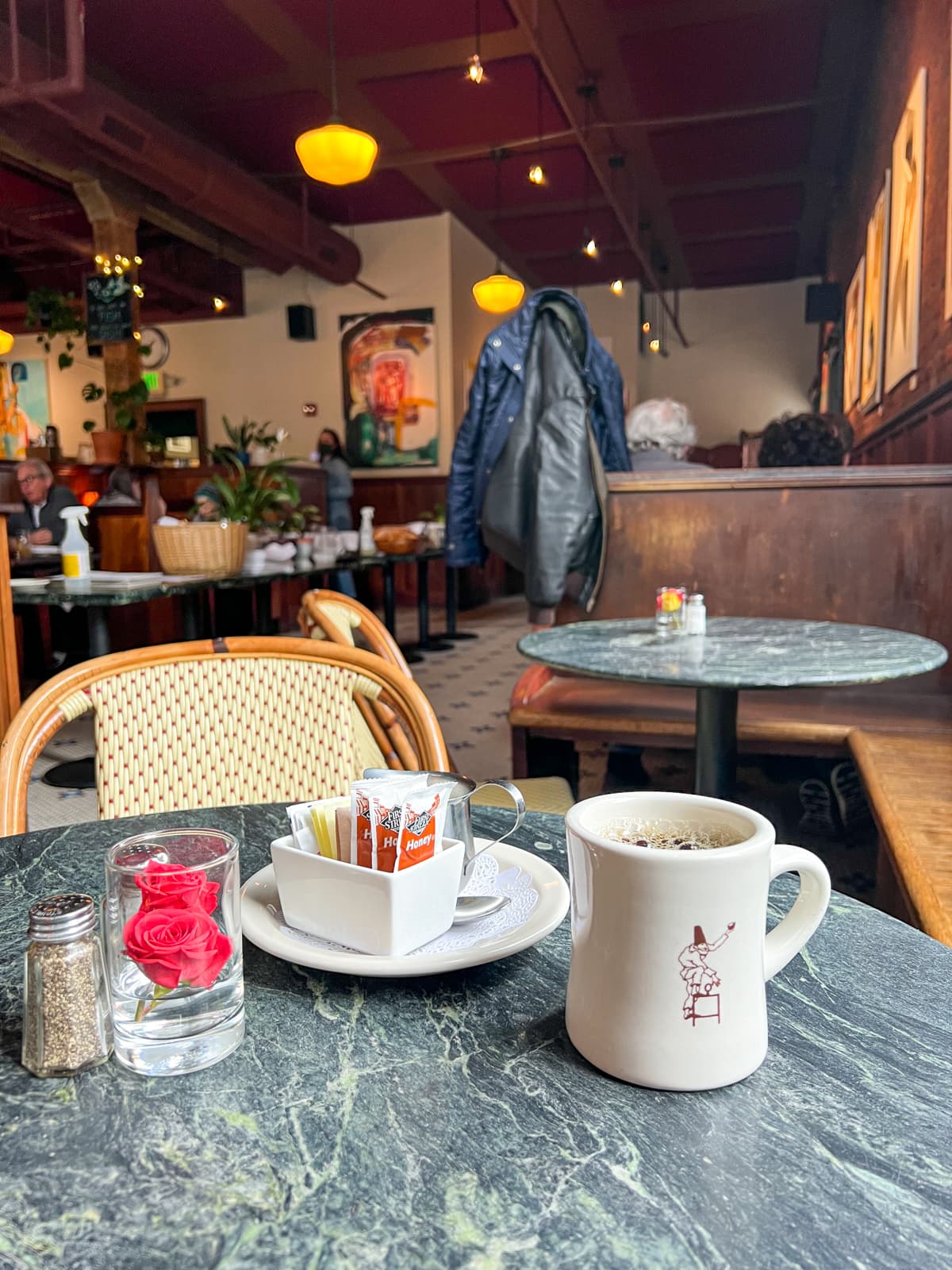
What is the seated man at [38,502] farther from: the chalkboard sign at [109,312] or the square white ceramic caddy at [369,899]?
the square white ceramic caddy at [369,899]

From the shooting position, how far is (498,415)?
2.83m

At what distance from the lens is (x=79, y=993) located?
45cm

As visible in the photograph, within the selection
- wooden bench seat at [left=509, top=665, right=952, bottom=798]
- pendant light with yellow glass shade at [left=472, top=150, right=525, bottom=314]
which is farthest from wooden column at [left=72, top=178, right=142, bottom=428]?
wooden bench seat at [left=509, top=665, right=952, bottom=798]

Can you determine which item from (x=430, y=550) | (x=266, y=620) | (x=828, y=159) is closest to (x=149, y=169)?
(x=430, y=550)

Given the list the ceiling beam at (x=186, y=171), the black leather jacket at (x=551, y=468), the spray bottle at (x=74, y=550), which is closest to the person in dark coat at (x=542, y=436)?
the black leather jacket at (x=551, y=468)

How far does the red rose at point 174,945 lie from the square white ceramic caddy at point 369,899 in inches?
3.6

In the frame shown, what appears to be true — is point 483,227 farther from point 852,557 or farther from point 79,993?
point 79,993

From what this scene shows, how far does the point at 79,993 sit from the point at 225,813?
15.2 inches

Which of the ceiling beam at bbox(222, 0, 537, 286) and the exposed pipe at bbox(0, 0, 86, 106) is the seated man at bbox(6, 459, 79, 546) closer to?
the exposed pipe at bbox(0, 0, 86, 106)

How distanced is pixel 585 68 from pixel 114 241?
4.07 meters

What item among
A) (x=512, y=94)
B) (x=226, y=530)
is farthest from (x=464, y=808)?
(x=512, y=94)

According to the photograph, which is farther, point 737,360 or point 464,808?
point 737,360

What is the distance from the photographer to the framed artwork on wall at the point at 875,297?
4653mm

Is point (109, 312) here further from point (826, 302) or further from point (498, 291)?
point (826, 302)
